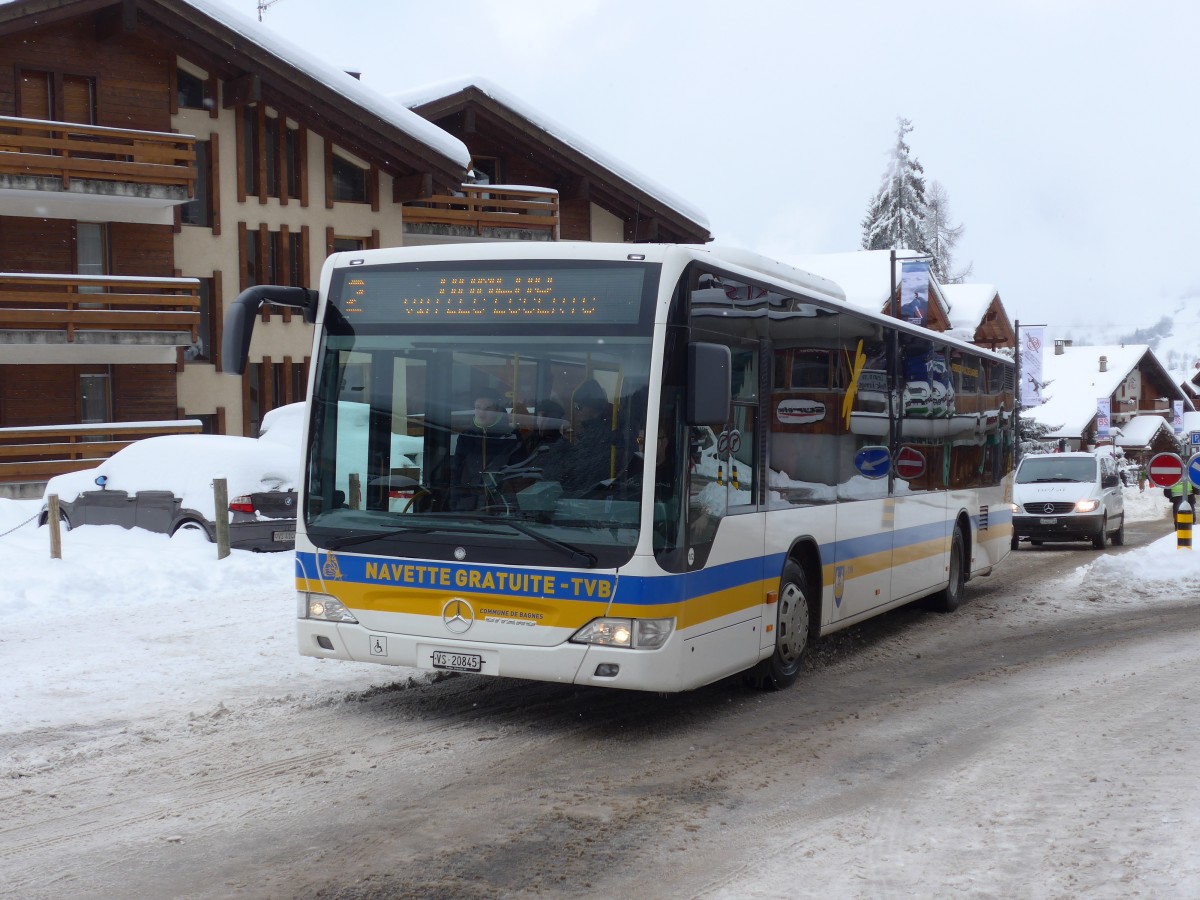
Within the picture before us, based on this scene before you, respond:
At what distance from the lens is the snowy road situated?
5.30 metres

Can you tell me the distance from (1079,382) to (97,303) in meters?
69.7

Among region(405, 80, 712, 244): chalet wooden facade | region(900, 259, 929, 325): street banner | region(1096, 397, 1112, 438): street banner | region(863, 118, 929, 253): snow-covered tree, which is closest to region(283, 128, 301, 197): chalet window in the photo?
region(405, 80, 712, 244): chalet wooden facade

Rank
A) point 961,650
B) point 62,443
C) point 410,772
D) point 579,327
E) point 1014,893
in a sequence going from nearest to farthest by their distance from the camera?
1. point 1014,893
2. point 410,772
3. point 579,327
4. point 961,650
5. point 62,443

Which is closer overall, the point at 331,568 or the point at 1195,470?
the point at 331,568

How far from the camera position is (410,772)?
271 inches

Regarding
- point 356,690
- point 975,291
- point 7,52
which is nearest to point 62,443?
point 7,52

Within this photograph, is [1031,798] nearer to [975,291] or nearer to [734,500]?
[734,500]

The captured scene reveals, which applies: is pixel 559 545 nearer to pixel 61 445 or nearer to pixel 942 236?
pixel 61 445

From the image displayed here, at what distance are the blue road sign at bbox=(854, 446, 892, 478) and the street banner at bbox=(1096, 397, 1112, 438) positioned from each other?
6937 cm

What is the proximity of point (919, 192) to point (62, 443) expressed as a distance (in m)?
61.7

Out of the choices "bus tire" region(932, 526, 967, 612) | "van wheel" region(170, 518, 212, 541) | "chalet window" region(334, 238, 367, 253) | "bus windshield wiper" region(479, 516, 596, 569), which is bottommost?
"bus tire" region(932, 526, 967, 612)

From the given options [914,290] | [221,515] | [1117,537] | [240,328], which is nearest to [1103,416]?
[914,290]

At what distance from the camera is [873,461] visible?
1105cm

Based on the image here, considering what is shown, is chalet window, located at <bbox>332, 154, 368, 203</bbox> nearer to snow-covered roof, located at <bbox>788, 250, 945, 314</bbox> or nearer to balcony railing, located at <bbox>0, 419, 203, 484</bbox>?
balcony railing, located at <bbox>0, 419, 203, 484</bbox>
